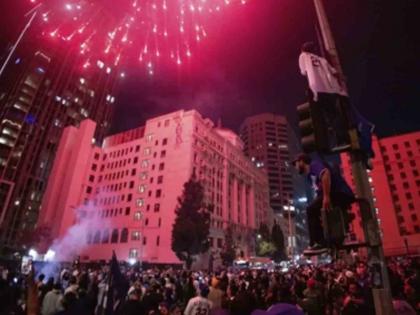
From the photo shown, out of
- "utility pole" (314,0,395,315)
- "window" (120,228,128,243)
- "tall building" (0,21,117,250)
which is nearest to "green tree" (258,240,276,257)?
"window" (120,228,128,243)

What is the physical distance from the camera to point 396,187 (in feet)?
232

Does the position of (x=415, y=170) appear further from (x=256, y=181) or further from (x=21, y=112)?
(x=21, y=112)

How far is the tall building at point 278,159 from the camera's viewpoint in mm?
117875

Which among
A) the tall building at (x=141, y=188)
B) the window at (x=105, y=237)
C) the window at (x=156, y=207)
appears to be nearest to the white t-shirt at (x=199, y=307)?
the tall building at (x=141, y=188)

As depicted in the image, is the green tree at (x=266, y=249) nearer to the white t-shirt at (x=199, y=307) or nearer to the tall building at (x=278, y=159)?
the tall building at (x=278, y=159)

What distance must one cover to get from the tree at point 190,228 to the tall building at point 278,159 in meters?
71.7

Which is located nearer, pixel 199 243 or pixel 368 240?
pixel 368 240

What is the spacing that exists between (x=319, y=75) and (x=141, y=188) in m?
63.5

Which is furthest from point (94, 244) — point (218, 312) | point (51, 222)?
point (218, 312)

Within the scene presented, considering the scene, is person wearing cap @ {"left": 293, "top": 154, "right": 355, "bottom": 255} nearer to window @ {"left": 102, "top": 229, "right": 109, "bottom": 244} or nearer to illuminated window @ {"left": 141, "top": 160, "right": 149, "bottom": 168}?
illuminated window @ {"left": 141, "top": 160, "right": 149, "bottom": 168}

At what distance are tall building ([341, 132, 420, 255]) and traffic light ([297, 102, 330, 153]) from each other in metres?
→ 69.7

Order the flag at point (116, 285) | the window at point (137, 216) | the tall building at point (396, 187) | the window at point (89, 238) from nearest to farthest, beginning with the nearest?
the flag at point (116, 285) → the window at point (137, 216) → the tall building at point (396, 187) → the window at point (89, 238)

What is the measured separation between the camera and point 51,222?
64312 millimetres

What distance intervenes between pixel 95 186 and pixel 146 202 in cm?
1956
